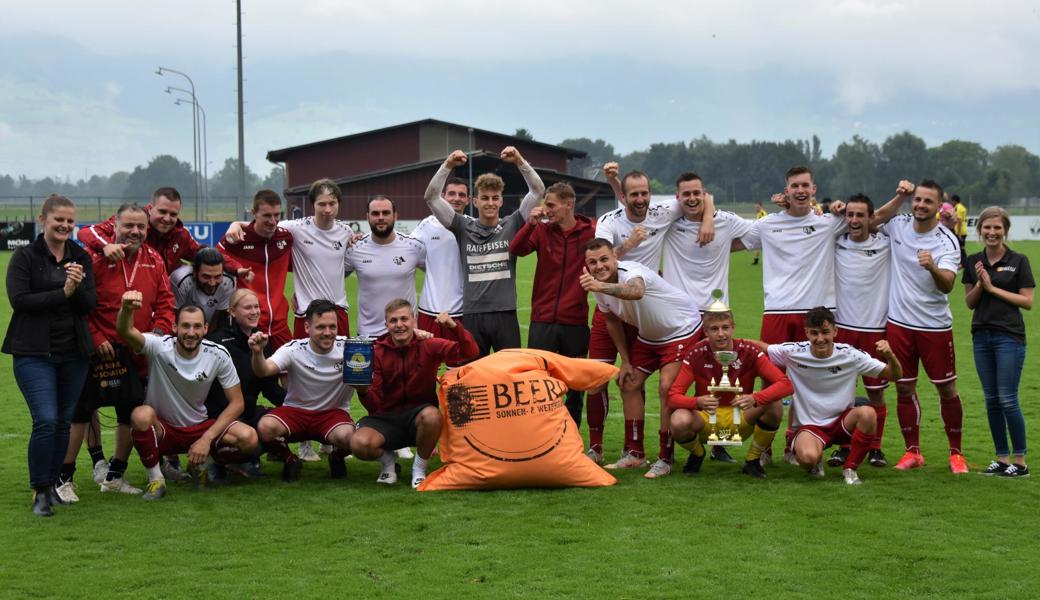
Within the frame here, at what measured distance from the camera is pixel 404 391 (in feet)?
22.9

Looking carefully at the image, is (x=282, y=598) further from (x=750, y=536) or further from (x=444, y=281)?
(x=444, y=281)

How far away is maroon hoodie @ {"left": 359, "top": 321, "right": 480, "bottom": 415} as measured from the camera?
22.8 ft

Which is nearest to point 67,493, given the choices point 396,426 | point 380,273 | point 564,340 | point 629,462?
point 396,426

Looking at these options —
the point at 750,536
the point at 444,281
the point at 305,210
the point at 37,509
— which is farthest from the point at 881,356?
the point at 305,210

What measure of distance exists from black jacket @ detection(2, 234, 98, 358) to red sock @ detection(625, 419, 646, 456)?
3440 mm

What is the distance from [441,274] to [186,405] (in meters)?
2.04

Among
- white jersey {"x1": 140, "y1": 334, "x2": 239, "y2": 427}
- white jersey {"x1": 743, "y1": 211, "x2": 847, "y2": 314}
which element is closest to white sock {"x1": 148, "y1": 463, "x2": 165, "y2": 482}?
white jersey {"x1": 140, "y1": 334, "x2": 239, "y2": 427}

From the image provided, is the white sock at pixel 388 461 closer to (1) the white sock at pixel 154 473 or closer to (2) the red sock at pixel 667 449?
(1) the white sock at pixel 154 473

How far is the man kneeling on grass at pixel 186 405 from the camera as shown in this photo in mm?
6594

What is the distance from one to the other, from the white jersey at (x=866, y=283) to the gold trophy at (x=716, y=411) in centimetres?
100

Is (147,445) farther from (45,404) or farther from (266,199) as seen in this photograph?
(266,199)

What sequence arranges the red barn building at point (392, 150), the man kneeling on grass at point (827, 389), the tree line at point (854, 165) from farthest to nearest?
the tree line at point (854, 165) → the red barn building at point (392, 150) → the man kneeling on grass at point (827, 389)

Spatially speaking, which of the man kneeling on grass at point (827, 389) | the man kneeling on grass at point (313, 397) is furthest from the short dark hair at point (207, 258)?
the man kneeling on grass at point (827, 389)

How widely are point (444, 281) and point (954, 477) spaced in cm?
365
